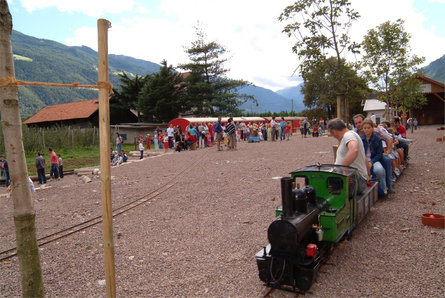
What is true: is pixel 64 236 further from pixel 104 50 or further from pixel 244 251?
pixel 104 50

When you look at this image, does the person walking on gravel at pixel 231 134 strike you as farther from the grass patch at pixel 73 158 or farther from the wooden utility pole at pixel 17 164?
the wooden utility pole at pixel 17 164

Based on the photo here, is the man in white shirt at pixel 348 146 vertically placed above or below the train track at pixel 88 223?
above

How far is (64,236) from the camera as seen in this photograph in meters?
7.23

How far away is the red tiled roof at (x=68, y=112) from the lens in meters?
44.0

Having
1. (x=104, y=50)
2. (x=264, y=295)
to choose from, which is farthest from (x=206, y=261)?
(x=104, y=50)

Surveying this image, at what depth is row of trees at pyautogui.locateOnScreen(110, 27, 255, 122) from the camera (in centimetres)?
4231

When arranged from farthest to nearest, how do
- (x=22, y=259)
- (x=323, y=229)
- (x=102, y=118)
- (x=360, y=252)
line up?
(x=360, y=252) → (x=323, y=229) → (x=102, y=118) → (x=22, y=259)

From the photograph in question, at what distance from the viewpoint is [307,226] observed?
4230 millimetres

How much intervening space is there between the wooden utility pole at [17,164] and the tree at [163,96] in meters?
39.6

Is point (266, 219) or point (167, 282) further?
point (266, 219)

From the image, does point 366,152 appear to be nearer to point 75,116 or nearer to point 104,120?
point 104,120

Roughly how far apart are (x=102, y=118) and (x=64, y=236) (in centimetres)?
518

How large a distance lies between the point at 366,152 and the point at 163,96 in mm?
37121

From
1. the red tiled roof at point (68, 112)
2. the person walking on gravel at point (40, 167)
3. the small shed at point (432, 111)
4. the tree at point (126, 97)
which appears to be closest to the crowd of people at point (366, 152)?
the person walking on gravel at point (40, 167)
